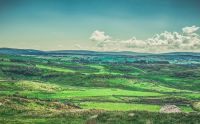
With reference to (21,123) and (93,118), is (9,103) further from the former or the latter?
(93,118)

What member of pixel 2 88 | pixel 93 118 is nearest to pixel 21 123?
pixel 93 118

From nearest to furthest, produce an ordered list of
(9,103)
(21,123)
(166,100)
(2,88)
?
(21,123)
(9,103)
(166,100)
(2,88)

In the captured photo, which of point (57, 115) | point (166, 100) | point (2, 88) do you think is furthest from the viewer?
point (2, 88)

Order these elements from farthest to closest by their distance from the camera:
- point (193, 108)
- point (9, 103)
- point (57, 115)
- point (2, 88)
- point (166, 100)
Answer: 1. point (2, 88)
2. point (166, 100)
3. point (193, 108)
4. point (9, 103)
5. point (57, 115)

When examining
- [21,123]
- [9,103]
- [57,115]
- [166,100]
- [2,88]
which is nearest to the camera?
[21,123]

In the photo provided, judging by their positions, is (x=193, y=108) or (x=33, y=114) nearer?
(x=33, y=114)

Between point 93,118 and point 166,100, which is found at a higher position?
point 93,118

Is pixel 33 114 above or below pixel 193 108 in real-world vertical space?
above

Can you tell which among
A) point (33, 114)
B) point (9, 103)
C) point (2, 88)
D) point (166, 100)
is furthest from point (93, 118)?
point (2, 88)

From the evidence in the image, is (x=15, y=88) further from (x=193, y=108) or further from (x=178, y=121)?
(x=178, y=121)
